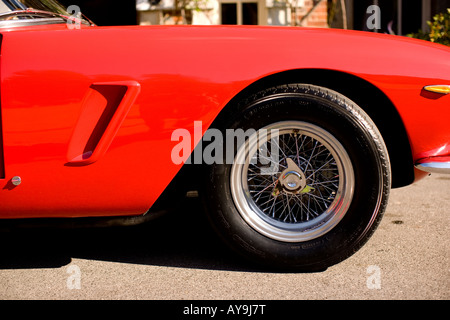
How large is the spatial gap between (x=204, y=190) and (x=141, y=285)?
467 mm

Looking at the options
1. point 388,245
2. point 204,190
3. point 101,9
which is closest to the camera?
point 204,190

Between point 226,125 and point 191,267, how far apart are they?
0.66m

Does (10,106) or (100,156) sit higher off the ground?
(10,106)

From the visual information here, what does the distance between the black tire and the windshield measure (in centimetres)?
103

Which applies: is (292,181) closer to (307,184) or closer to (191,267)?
(307,184)

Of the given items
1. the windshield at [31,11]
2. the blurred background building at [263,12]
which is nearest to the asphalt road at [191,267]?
the windshield at [31,11]

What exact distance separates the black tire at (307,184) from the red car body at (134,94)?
14 cm

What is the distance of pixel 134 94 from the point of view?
2.02 m

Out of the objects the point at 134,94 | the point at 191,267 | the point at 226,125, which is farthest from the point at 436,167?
the point at 134,94

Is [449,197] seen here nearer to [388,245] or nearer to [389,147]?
[388,245]

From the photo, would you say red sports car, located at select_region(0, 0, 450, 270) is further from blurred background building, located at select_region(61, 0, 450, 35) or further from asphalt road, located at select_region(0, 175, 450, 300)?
blurred background building, located at select_region(61, 0, 450, 35)

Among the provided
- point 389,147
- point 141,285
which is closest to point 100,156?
point 141,285

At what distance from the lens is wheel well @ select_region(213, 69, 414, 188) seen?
217 centimetres
